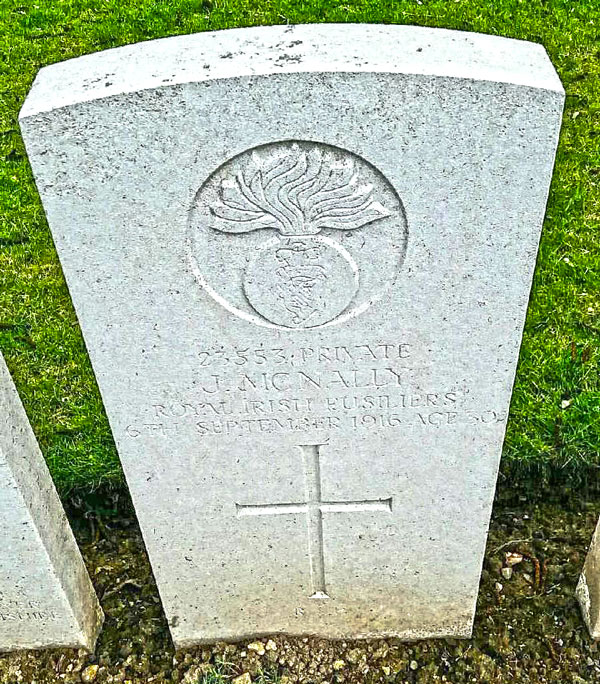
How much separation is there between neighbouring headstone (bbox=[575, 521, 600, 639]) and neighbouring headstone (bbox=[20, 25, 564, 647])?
16.3 inches

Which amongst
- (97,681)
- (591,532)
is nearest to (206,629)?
(97,681)

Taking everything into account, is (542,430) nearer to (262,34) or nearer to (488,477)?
(488,477)

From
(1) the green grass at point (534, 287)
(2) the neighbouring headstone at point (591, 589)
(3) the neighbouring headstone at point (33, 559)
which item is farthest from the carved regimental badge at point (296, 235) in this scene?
(1) the green grass at point (534, 287)

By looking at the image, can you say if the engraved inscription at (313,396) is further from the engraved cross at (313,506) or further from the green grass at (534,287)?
the green grass at (534,287)

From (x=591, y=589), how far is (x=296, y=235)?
1752 mm

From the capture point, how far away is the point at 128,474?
2.38 metres

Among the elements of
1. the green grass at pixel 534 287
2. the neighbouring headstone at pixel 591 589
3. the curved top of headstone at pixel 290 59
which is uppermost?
the curved top of headstone at pixel 290 59

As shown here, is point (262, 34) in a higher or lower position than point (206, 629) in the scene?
higher

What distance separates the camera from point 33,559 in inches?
97.3

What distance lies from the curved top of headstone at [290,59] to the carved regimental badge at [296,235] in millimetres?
182

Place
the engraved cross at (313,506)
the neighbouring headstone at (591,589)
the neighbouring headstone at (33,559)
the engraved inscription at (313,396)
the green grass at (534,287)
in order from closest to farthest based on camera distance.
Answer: the engraved inscription at (313,396) → the neighbouring headstone at (33,559) → the engraved cross at (313,506) → the neighbouring headstone at (591,589) → the green grass at (534,287)

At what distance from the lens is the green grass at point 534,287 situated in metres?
3.21

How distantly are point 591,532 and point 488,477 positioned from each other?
3.06 ft

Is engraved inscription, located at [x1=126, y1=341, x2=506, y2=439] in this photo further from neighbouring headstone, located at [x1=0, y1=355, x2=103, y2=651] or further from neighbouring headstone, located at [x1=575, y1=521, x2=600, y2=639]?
neighbouring headstone, located at [x1=575, y1=521, x2=600, y2=639]
